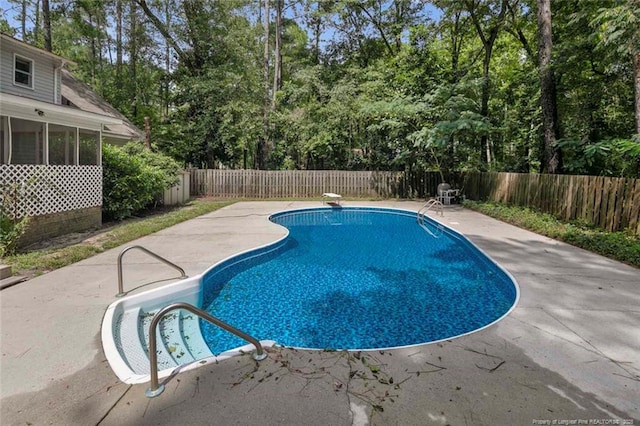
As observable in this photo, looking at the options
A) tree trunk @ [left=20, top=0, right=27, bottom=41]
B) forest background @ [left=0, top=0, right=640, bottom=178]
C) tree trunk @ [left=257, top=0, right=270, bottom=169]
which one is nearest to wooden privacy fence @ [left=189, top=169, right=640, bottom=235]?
forest background @ [left=0, top=0, right=640, bottom=178]

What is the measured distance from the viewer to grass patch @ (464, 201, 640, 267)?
558cm

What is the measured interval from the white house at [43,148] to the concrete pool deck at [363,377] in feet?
10.0

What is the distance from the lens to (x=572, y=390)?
2.27m

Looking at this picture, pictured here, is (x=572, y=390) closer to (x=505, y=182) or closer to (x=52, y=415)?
(x=52, y=415)

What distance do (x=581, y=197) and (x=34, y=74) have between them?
532 inches

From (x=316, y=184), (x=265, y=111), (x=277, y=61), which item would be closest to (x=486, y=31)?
(x=277, y=61)

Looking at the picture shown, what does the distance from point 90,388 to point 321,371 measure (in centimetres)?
158

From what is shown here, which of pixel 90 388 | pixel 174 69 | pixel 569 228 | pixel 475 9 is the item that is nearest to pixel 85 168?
pixel 90 388

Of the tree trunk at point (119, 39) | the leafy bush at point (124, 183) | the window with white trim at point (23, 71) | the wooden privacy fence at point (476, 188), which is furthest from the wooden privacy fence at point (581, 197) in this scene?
the tree trunk at point (119, 39)

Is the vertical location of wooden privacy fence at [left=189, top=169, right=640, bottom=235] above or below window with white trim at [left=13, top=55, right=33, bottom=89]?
below

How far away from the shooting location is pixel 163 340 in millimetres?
3518

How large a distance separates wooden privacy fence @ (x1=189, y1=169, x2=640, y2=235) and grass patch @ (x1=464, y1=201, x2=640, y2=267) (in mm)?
274

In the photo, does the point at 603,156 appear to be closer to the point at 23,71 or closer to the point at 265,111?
the point at 265,111

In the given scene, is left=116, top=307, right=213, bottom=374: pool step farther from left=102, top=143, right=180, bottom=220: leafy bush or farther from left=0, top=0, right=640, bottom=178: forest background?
left=0, top=0, right=640, bottom=178: forest background
